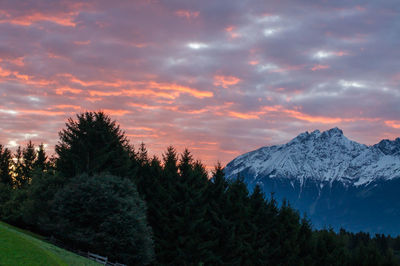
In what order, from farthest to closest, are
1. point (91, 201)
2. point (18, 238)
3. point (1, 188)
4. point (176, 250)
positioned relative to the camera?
point (1, 188) < point (176, 250) < point (91, 201) < point (18, 238)

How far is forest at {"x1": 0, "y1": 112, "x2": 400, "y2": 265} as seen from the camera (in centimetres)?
5459

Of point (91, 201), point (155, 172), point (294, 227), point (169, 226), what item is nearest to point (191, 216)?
point (169, 226)

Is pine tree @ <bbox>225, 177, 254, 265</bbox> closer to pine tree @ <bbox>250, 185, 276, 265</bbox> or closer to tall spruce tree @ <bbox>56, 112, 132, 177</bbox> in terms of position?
pine tree @ <bbox>250, 185, 276, 265</bbox>

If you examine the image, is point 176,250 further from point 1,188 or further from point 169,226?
point 1,188

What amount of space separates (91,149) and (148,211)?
553 inches

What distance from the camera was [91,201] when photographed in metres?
53.8

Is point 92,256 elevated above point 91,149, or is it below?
below

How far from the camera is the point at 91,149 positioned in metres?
65.9

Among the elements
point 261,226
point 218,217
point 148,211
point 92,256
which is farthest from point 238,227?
point 92,256

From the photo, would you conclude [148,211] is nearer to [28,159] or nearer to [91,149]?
[91,149]

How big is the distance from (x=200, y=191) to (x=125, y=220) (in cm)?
1751

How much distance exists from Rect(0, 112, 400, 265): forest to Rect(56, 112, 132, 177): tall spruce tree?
A: 0.53 ft

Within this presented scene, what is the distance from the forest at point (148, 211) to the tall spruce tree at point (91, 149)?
160 mm

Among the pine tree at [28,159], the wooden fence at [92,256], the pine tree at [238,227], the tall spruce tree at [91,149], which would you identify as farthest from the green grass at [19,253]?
the pine tree at [28,159]
